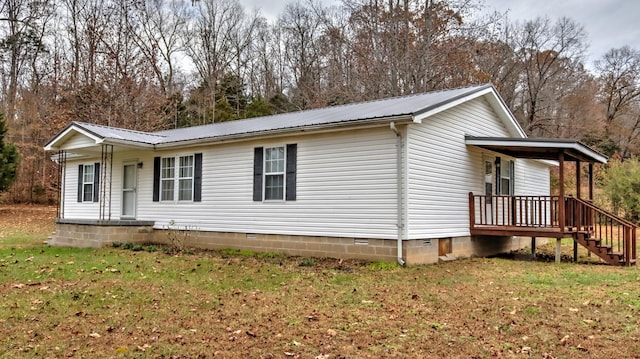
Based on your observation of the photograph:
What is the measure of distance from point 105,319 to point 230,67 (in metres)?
29.2

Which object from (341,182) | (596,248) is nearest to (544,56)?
(596,248)

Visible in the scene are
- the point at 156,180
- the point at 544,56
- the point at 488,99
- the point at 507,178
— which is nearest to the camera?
the point at 488,99

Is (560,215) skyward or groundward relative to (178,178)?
groundward

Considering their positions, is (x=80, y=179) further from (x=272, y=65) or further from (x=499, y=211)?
(x=272, y=65)

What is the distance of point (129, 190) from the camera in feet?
49.3

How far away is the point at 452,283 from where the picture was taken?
816 centimetres

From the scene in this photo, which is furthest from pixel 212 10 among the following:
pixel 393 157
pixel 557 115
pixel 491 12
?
pixel 393 157

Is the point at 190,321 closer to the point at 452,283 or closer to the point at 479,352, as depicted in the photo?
the point at 479,352

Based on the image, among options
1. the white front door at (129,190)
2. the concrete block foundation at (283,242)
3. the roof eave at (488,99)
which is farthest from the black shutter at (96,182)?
the roof eave at (488,99)

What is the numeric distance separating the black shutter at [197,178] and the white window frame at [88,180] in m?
4.99

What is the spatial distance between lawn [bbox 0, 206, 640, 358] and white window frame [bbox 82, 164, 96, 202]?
6.27 meters

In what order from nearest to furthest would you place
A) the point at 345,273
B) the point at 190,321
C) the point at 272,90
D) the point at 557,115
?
the point at 190,321 → the point at 345,273 → the point at 557,115 → the point at 272,90

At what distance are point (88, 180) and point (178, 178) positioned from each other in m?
4.72

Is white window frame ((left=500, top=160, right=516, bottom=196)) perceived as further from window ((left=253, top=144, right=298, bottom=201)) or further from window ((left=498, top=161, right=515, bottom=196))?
window ((left=253, top=144, right=298, bottom=201))
